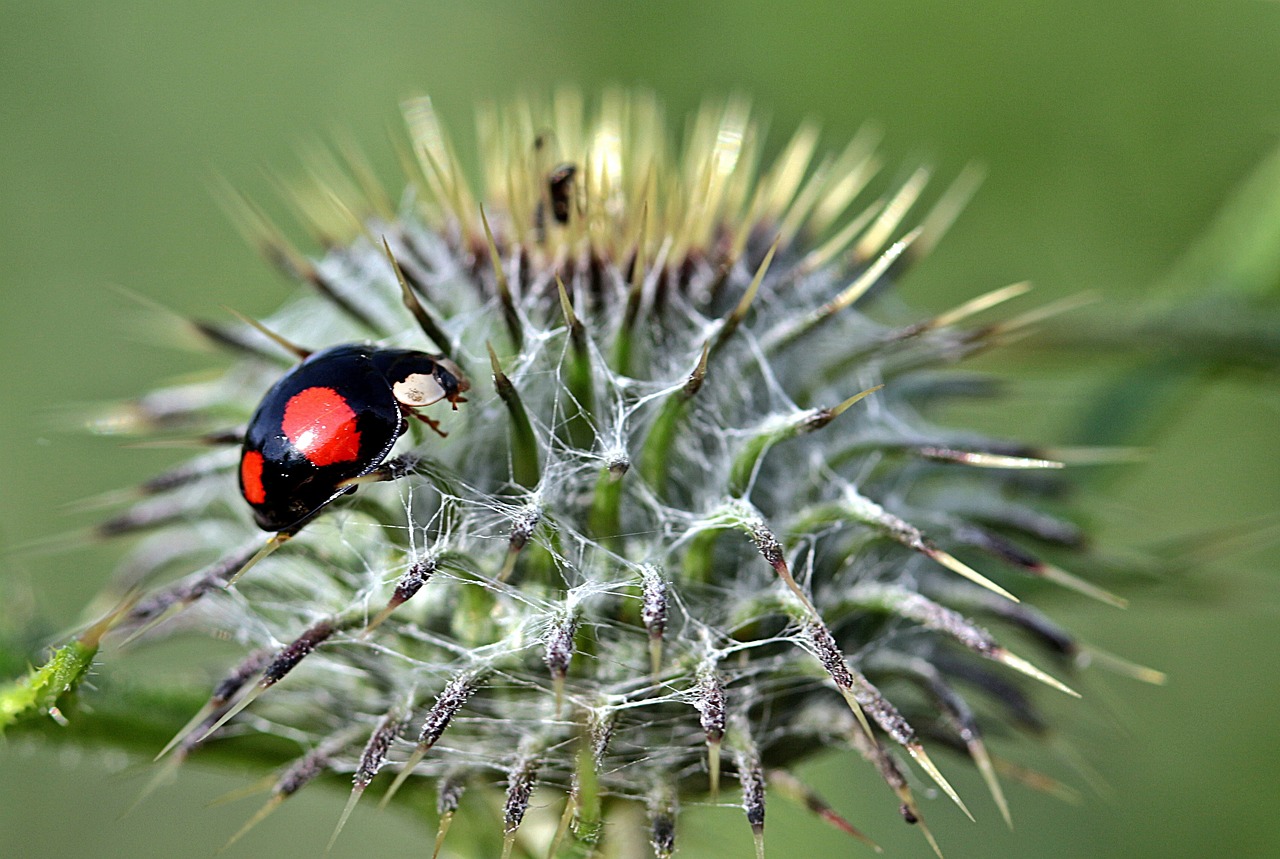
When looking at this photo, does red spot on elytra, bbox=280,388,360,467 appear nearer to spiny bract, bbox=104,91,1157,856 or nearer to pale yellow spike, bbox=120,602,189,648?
spiny bract, bbox=104,91,1157,856

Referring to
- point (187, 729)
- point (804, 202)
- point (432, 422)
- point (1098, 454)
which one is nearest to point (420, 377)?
point (432, 422)

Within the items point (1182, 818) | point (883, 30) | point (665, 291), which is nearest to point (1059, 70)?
point (883, 30)

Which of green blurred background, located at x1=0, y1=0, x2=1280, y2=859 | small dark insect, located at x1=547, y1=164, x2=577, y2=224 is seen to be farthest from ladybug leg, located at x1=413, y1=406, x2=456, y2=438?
green blurred background, located at x1=0, y1=0, x2=1280, y2=859

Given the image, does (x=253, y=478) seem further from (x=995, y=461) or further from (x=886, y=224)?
(x=886, y=224)

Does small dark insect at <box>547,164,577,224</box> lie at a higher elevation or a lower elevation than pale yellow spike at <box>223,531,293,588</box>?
higher

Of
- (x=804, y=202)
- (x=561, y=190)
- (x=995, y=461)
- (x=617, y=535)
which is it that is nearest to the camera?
(x=617, y=535)

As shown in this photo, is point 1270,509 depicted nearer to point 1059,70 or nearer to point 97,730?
point 1059,70

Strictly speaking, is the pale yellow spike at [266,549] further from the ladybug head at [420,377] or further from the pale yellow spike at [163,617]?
the ladybug head at [420,377]
